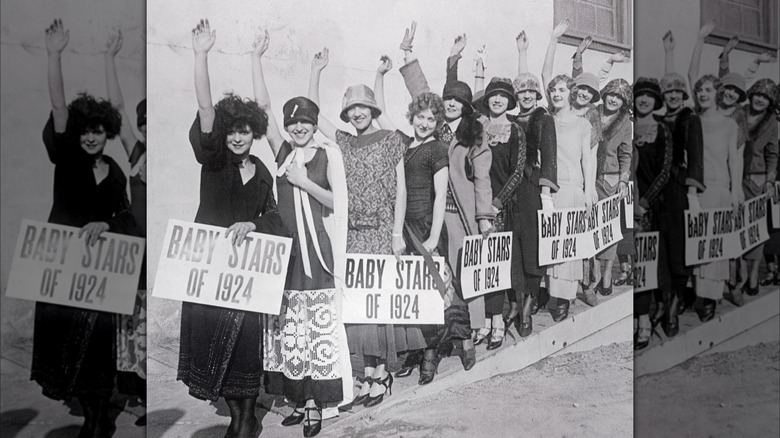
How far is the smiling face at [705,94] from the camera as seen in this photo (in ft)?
14.5

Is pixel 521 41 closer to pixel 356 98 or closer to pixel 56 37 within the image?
pixel 356 98

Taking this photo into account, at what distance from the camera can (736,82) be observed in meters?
4.48

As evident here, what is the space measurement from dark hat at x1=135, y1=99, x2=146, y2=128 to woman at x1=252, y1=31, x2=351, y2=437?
1.95 ft

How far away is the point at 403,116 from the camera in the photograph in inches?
152

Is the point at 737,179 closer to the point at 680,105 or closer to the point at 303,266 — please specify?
the point at 680,105

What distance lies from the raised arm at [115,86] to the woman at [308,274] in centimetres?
67

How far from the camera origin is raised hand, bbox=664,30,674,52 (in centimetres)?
436

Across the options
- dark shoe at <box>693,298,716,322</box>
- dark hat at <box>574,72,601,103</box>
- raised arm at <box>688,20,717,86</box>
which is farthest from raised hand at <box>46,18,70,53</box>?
dark shoe at <box>693,298,716,322</box>

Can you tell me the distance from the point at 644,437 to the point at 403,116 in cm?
245

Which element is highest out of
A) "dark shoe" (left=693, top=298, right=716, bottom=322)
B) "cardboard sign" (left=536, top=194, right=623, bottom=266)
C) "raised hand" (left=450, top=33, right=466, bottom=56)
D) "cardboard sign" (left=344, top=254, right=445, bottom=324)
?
"raised hand" (left=450, top=33, right=466, bottom=56)

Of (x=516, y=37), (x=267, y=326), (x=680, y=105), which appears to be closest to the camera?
(x=267, y=326)

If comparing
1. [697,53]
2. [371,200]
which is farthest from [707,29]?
[371,200]

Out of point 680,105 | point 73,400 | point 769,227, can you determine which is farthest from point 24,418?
point 769,227

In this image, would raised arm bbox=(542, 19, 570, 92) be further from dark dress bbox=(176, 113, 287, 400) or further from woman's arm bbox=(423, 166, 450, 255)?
dark dress bbox=(176, 113, 287, 400)
